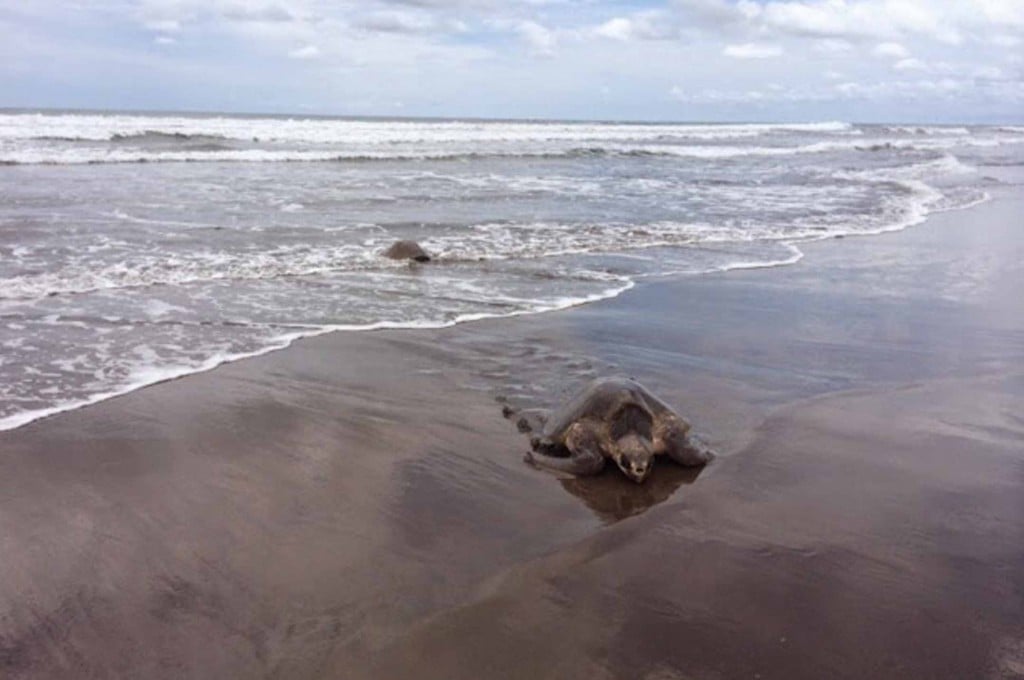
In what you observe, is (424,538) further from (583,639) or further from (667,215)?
(667,215)

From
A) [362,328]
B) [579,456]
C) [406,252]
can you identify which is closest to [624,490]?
[579,456]

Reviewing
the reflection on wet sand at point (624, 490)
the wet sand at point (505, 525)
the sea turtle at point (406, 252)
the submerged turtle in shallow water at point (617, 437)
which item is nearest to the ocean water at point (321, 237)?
the sea turtle at point (406, 252)

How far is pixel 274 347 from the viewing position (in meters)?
7.10

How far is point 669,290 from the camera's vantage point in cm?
964

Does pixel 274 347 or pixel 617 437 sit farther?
pixel 274 347

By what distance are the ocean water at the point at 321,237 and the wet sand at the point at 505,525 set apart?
0.97 meters

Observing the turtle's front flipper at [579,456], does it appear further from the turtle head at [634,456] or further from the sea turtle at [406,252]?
the sea turtle at [406,252]

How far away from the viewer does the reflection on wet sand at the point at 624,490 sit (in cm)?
453

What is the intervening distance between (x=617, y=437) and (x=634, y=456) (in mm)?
169

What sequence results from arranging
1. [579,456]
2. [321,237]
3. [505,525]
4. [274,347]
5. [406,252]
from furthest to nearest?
[321,237] < [406,252] < [274,347] < [579,456] < [505,525]

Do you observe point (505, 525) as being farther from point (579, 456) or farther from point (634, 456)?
point (634, 456)

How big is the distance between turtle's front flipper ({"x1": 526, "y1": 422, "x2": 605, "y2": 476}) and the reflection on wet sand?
0.06 m

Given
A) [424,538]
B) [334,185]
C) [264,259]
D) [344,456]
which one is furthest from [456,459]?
[334,185]

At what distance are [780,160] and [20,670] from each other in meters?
34.5
